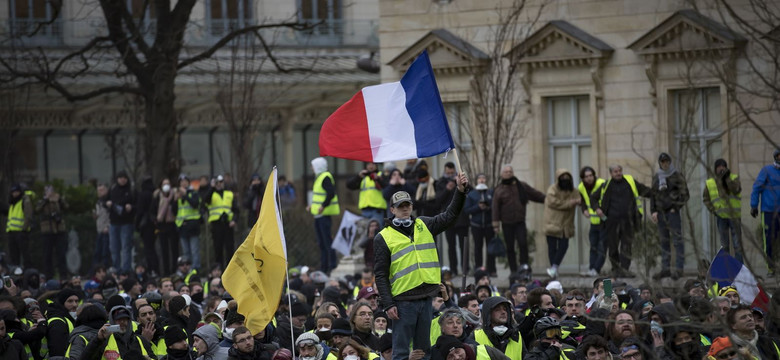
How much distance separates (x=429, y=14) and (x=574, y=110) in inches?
137

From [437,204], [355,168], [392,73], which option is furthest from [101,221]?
[355,168]

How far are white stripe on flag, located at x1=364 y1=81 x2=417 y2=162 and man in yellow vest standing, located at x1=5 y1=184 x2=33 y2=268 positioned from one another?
47.6 ft

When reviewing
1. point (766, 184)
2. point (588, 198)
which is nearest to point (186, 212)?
point (588, 198)

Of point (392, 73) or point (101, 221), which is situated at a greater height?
point (392, 73)

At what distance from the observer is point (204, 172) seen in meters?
50.8

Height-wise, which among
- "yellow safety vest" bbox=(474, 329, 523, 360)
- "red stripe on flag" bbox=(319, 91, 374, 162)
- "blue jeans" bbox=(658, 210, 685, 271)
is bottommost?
"yellow safety vest" bbox=(474, 329, 523, 360)

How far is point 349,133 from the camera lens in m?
14.3

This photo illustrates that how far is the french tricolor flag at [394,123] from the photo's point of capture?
542 inches

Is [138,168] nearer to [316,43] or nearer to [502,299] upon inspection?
[316,43]

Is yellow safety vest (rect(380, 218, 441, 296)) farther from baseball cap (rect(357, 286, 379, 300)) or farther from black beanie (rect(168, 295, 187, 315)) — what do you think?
baseball cap (rect(357, 286, 379, 300))

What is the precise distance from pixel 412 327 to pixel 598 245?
925 centimetres

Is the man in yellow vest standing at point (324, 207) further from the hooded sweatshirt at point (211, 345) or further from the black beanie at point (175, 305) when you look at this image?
the hooded sweatshirt at point (211, 345)

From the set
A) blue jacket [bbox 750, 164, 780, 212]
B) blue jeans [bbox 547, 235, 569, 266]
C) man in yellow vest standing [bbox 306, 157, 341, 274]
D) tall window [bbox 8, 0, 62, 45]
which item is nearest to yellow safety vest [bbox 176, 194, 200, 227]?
man in yellow vest standing [bbox 306, 157, 341, 274]

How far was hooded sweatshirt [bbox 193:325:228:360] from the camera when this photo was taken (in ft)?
45.6
